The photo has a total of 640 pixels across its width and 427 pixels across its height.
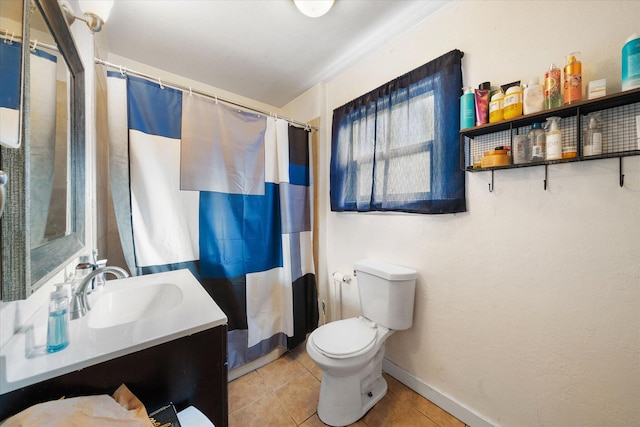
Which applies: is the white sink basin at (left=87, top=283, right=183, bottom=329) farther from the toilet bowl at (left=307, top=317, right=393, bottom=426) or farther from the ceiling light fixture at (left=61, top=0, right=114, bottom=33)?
the ceiling light fixture at (left=61, top=0, right=114, bottom=33)

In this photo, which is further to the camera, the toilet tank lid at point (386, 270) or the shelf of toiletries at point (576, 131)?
the toilet tank lid at point (386, 270)

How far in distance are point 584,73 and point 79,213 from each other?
2028 millimetres

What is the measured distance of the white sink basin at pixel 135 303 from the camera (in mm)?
932

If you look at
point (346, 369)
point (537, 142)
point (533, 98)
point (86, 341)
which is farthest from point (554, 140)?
point (86, 341)

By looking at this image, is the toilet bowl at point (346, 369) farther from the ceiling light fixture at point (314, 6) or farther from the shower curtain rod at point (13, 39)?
the ceiling light fixture at point (314, 6)

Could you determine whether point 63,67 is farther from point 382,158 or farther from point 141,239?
point 382,158

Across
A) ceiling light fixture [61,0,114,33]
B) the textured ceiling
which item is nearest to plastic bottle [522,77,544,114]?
the textured ceiling

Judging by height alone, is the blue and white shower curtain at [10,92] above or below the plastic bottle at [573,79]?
below

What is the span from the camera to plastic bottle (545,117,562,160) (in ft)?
2.97

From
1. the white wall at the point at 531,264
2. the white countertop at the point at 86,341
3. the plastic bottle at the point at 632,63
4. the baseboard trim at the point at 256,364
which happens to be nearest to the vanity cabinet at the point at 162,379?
the white countertop at the point at 86,341

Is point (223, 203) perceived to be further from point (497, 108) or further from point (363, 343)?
point (497, 108)

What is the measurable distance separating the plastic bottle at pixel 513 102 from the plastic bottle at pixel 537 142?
91mm

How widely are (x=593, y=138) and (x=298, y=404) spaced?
1.90 m

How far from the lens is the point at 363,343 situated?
4.22 ft
